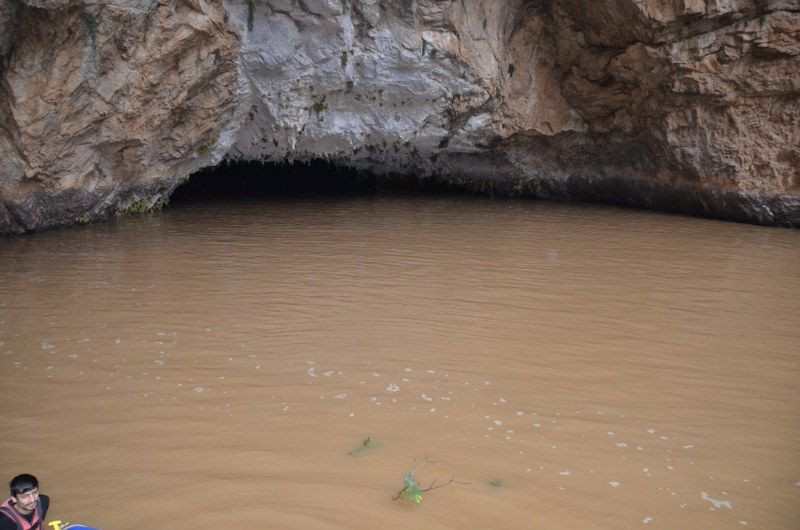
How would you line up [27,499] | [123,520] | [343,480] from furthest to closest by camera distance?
[343,480], [123,520], [27,499]

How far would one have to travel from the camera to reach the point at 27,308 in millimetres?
5062

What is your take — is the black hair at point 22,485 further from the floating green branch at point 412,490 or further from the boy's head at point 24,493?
the floating green branch at point 412,490

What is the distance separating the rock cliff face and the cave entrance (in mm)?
1388

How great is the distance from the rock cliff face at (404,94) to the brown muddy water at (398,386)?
153 centimetres

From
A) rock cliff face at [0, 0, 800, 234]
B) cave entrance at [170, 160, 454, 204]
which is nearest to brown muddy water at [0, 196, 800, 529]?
rock cliff face at [0, 0, 800, 234]

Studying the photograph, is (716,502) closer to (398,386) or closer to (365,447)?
(365,447)

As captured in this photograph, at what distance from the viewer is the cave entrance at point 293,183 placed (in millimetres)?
11945

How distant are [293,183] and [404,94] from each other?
4.55m

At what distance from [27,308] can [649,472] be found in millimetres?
4443

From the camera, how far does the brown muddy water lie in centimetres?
271

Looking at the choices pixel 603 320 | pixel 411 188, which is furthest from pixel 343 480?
pixel 411 188

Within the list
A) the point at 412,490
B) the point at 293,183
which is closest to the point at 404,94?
the point at 293,183

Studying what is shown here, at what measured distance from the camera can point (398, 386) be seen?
12.3ft

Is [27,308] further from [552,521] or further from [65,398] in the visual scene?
[552,521]
